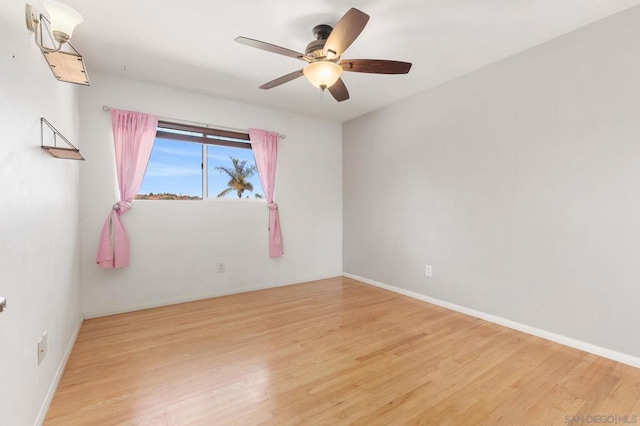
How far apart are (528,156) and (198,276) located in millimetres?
3729

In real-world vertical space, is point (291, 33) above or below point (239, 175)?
above

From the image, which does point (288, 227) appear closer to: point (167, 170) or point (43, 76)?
point (167, 170)

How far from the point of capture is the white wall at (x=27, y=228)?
1150mm

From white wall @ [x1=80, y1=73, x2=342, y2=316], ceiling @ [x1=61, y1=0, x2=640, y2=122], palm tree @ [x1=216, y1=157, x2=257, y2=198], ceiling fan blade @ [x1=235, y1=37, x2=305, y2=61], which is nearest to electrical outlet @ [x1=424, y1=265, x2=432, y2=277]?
white wall @ [x1=80, y1=73, x2=342, y2=316]

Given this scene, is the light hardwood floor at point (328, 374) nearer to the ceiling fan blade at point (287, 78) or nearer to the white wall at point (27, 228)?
the white wall at point (27, 228)

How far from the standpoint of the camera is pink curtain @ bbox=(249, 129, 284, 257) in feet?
12.9

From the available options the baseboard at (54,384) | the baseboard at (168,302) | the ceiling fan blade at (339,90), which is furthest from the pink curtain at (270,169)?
the baseboard at (54,384)

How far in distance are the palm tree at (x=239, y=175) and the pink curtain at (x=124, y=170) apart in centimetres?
91

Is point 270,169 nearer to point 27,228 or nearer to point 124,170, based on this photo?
point 124,170

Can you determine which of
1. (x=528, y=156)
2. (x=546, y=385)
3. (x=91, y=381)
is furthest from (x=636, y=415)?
(x=91, y=381)

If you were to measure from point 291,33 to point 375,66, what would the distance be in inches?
29.9

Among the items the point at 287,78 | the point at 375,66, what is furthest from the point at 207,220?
the point at 375,66

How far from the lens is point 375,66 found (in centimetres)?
216

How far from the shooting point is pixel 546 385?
72.0 inches
